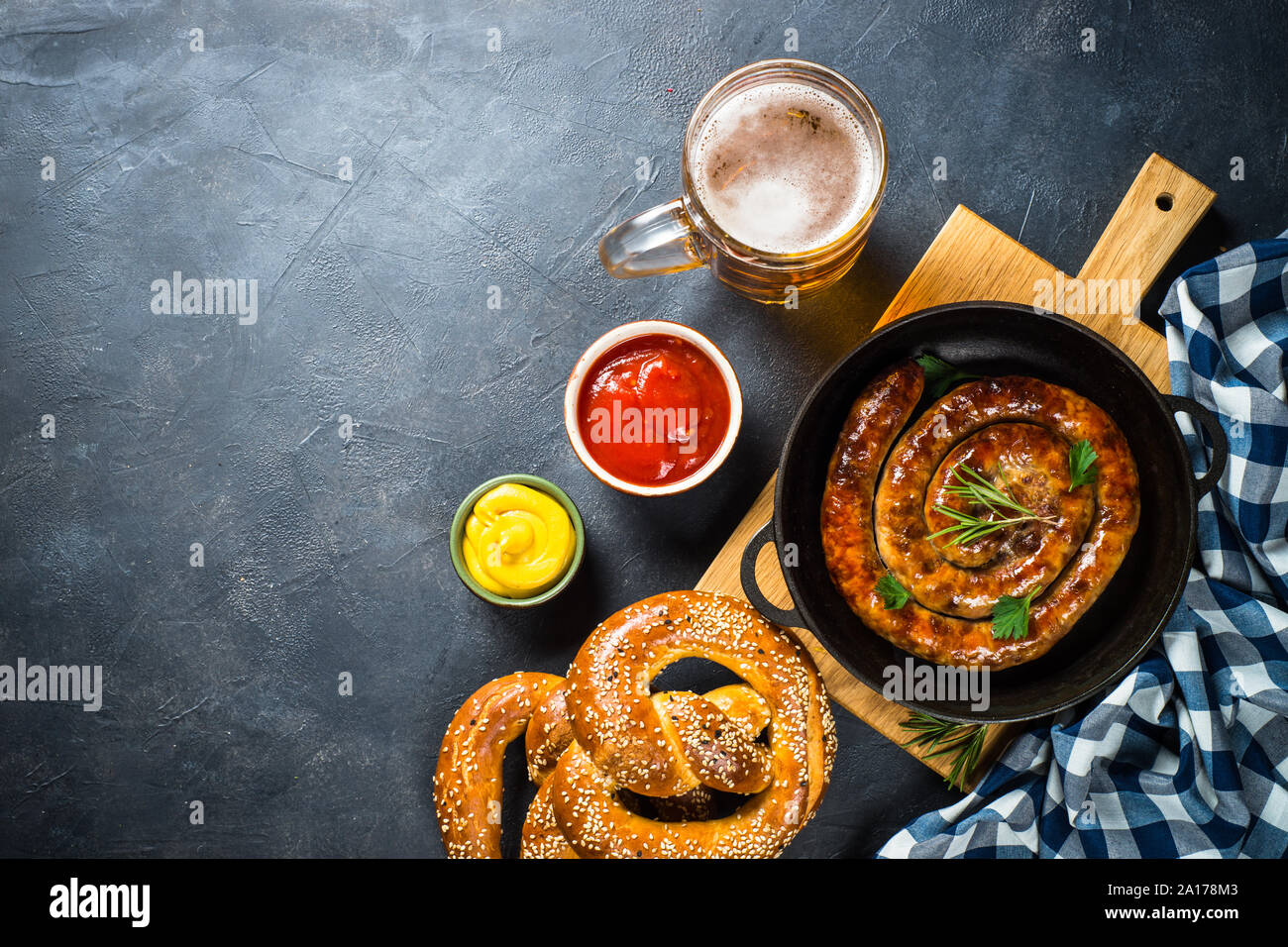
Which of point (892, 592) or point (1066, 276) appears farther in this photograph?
point (1066, 276)

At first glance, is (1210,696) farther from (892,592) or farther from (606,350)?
(606,350)

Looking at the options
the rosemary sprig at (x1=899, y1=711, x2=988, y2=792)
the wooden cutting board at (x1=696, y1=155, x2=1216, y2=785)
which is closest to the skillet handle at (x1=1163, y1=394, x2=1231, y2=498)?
the wooden cutting board at (x1=696, y1=155, x2=1216, y2=785)

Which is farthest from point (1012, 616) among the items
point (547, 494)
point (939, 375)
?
point (547, 494)

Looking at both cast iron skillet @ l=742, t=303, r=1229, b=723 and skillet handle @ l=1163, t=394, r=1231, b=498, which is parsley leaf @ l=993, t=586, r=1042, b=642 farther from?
skillet handle @ l=1163, t=394, r=1231, b=498

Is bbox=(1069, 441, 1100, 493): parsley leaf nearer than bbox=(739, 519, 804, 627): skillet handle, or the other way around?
bbox=(1069, 441, 1100, 493): parsley leaf

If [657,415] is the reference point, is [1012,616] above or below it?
below

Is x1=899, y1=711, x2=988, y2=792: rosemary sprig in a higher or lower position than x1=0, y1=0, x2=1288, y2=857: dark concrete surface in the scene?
lower
